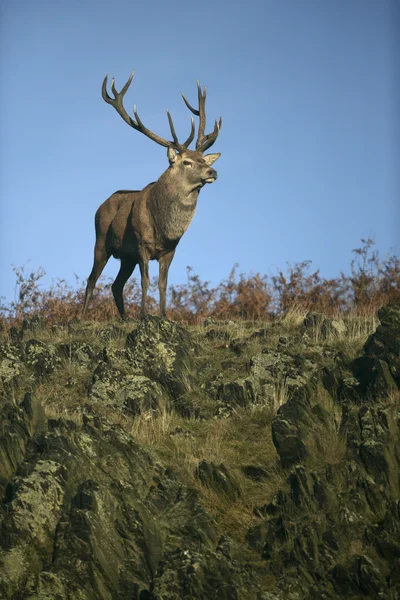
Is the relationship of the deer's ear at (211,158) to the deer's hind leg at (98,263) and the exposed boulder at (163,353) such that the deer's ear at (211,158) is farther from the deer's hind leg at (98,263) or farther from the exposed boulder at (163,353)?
the exposed boulder at (163,353)

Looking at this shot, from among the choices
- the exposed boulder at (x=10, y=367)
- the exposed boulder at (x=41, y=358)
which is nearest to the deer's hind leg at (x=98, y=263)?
the exposed boulder at (x=41, y=358)

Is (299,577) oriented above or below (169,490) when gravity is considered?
below

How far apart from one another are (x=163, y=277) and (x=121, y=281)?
1.24m

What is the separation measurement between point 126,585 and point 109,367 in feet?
13.9

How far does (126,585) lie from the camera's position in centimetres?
725

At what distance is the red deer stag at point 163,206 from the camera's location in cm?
1448

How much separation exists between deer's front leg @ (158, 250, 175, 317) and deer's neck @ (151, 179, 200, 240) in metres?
0.35

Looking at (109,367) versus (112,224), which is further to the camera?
(112,224)

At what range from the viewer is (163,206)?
47.6 ft

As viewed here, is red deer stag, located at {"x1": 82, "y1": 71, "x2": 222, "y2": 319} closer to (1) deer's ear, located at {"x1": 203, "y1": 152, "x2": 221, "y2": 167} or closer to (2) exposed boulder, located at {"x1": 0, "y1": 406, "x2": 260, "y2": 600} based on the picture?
(1) deer's ear, located at {"x1": 203, "y1": 152, "x2": 221, "y2": 167}

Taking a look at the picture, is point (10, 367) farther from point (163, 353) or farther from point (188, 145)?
point (188, 145)

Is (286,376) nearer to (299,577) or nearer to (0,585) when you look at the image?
(299,577)

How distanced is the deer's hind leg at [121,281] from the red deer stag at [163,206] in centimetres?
2

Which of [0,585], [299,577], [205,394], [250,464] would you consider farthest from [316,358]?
[0,585]
